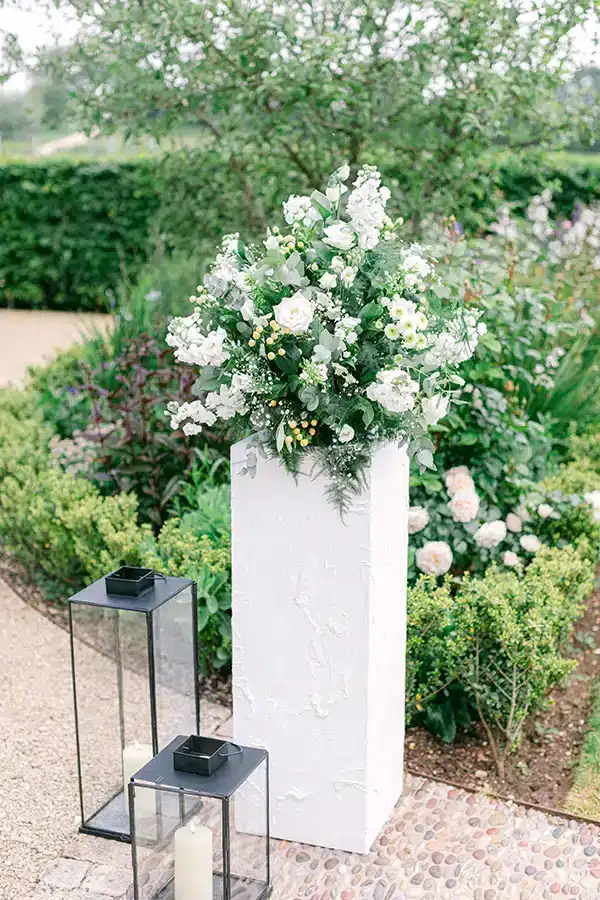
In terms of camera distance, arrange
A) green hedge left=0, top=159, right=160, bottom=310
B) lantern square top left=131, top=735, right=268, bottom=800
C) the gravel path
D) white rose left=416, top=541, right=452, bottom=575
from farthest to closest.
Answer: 1. green hedge left=0, top=159, right=160, bottom=310
2. the gravel path
3. white rose left=416, top=541, right=452, bottom=575
4. lantern square top left=131, top=735, right=268, bottom=800

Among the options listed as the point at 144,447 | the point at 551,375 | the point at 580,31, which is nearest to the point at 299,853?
the point at 144,447

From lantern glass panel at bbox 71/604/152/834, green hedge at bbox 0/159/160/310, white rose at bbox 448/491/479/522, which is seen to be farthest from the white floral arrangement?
green hedge at bbox 0/159/160/310

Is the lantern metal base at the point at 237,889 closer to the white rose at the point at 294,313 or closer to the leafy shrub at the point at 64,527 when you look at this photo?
the white rose at the point at 294,313

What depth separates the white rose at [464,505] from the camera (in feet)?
12.2

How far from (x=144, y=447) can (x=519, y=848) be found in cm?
238

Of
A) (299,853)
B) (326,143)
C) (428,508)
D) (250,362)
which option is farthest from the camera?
(326,143)

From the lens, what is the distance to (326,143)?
492cm

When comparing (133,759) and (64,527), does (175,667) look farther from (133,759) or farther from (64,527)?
(64,527)

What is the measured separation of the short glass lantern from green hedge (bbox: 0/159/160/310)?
8.21 metres

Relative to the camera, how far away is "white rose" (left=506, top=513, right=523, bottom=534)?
13.0 ft

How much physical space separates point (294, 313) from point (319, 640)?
0.84m

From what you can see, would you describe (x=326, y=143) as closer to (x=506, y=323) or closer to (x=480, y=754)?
(x=506, y=323)

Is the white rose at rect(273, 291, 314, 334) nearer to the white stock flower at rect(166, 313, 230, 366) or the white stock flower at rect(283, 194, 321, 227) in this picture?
the white stock flower at rect(166, 313, 230, 366)

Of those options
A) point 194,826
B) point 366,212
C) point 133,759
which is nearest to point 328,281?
point 366,212
